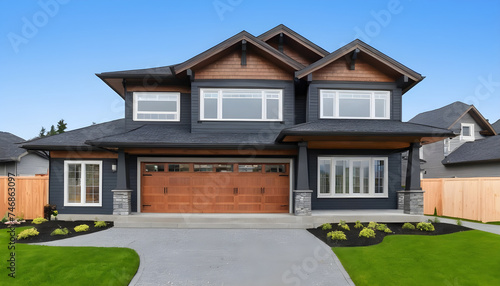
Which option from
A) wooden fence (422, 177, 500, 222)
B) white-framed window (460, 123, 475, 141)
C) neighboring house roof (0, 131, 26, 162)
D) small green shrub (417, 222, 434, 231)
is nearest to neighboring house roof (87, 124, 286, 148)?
small green shrub (417, 222, 434, 231)

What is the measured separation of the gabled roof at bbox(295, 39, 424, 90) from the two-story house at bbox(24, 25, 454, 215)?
0.14 ft

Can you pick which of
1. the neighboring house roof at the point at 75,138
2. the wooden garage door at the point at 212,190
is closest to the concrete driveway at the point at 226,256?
the wooden garage door at the point at 212,190

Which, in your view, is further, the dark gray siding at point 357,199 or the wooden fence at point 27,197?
the dark gray siding at point 357,199

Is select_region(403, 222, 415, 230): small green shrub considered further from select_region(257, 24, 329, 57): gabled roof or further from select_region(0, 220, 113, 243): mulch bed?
select_region(0, 220, 113, 243): mulch bed

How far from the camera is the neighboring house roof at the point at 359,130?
9.73 m

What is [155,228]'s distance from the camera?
33.2ft

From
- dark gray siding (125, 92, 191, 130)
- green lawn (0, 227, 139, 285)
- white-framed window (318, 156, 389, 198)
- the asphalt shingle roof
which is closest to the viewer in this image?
green lawn (0, 227, 139, 285)

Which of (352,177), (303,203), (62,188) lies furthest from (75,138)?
(352,177)

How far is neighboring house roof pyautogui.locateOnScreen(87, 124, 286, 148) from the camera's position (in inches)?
412

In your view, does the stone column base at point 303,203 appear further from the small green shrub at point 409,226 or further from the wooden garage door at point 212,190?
the small green shrub at point 409,226

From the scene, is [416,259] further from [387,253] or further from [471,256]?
[471,256]

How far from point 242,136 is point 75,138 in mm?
7140

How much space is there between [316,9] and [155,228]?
12588 mm

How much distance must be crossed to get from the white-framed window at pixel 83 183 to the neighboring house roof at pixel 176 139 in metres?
2.10
